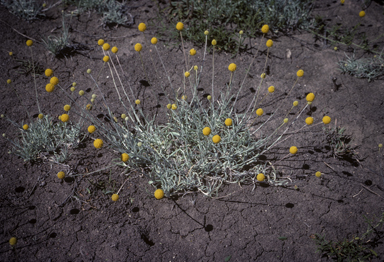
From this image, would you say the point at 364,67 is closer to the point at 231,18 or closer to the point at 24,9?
the point at 231,18

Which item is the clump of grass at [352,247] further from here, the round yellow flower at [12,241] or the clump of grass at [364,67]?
the round yellow flower at [12,241]

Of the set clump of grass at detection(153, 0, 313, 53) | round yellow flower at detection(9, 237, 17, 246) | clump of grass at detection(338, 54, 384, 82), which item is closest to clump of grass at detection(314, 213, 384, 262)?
clump of grass at detection(338, 54, 384, 82)

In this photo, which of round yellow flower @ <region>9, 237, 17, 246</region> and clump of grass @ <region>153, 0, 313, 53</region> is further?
clump of grass @ <region>153, 0, 313, 53</region>

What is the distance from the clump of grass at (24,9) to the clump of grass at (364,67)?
4730mm

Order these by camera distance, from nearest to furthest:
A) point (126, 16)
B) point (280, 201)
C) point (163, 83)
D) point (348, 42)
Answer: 1. point (280, 201)
2. point (163, 83)
3. point (348, 42)
4. point (126, 16)

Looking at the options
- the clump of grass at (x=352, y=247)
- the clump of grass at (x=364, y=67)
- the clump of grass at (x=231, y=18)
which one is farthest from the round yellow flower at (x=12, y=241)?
the clump of grass at (x=364, y=67)

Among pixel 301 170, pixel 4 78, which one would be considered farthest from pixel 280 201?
pixel 4 78

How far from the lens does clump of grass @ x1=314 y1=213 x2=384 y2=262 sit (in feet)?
6.66

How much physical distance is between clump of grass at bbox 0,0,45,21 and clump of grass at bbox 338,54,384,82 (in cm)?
473

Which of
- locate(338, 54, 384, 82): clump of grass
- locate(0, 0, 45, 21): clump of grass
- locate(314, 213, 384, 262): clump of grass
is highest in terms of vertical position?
locate(0, 0, 45, 21): clump of grass

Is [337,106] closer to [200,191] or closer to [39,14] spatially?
[200,191]

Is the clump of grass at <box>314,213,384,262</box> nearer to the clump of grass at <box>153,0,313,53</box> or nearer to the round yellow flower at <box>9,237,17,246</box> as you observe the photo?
the round yellow flower at <box>9,237,17,246</box>

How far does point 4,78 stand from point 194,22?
284 cm

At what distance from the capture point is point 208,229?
87.4 inches
